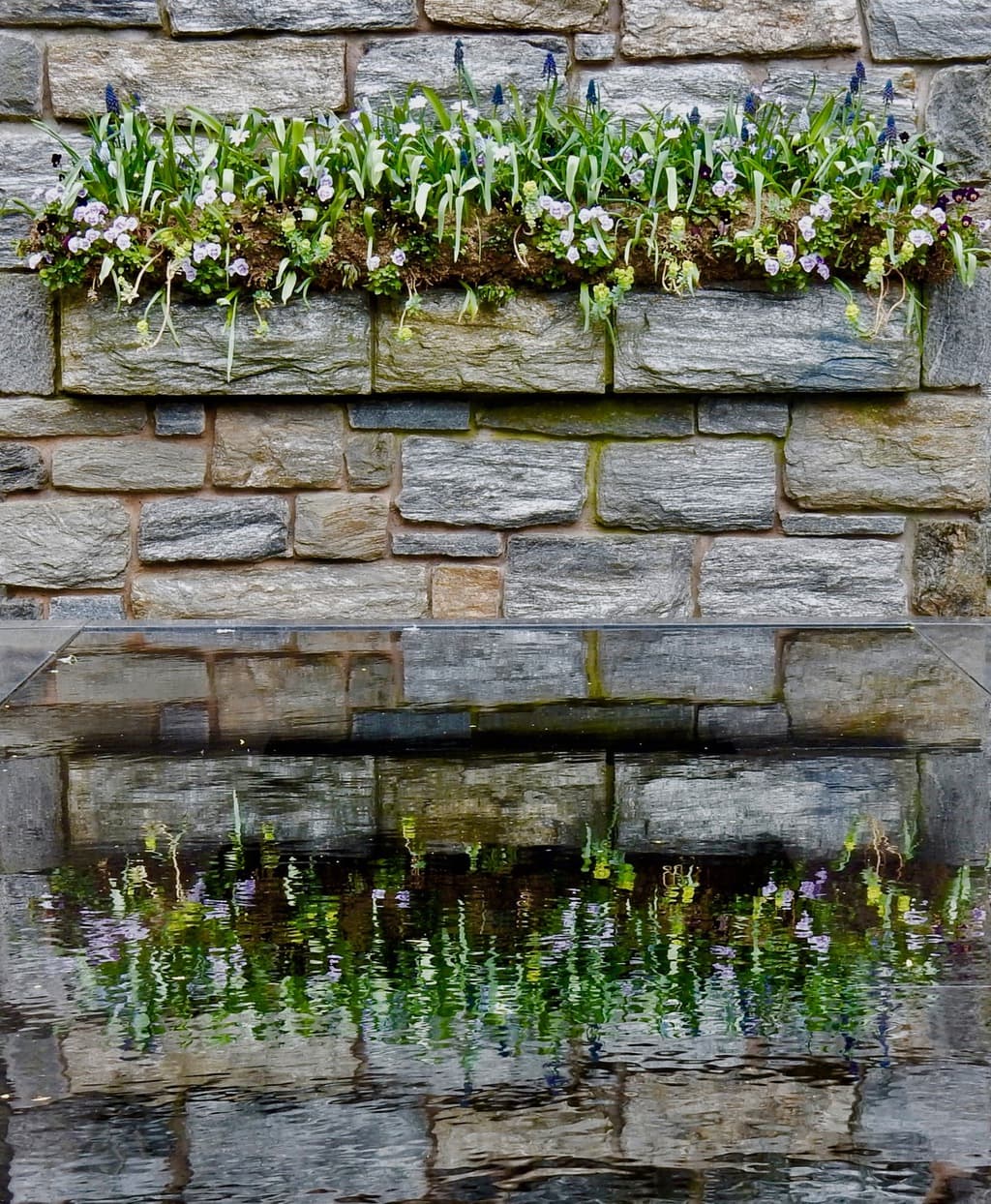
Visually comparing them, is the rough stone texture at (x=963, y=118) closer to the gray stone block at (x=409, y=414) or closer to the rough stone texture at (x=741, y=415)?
the rough stone texture at (x=741, y=415)

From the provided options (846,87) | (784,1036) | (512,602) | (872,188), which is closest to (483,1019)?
(784,1036)

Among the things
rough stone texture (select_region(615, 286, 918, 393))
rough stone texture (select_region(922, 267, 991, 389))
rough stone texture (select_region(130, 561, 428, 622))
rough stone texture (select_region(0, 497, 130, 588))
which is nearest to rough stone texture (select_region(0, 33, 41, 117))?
rough stone texture (select_region(0, 497, 130, 588))

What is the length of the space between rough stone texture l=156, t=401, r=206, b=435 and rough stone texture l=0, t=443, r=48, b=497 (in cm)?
34

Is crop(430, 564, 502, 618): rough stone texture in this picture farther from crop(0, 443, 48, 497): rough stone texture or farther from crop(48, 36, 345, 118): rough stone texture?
crop(48, 36, 345, 118): rough stone texture

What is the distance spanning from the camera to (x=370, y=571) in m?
3.69

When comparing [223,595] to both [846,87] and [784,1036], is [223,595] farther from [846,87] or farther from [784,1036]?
[784,1036]

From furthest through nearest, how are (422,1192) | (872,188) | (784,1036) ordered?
(872,188), (784,1036), (422,1192)

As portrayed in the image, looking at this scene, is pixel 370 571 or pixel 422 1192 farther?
pixel 370 571

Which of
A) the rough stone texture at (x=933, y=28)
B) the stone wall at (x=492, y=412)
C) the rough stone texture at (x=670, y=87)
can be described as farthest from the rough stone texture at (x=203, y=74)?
the rough stone texture at (x=933, y=28)

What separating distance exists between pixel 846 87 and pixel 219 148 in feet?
5.39

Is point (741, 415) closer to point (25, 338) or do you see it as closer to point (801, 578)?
point (801, 578)

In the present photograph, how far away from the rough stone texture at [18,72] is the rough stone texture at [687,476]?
1781 mm

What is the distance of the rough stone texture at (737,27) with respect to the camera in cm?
369

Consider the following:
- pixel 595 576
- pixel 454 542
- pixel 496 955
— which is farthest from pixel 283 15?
pixel 496 955
